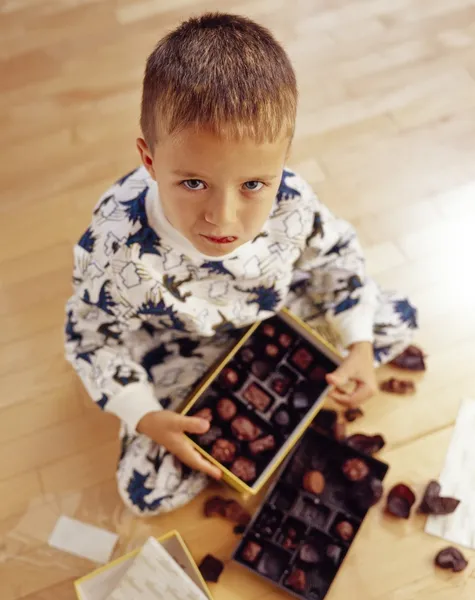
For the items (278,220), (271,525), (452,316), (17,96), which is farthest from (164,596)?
(17,96)

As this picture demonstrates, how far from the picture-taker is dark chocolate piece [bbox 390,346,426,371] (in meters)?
1.11

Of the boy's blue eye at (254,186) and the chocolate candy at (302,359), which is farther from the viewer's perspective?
the chocolate candy at (302,359)

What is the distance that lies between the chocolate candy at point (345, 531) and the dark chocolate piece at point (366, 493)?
1.6 inches

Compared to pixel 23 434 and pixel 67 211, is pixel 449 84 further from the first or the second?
pixel 23 434

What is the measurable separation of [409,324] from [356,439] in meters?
0.22

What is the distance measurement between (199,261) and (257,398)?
26cm

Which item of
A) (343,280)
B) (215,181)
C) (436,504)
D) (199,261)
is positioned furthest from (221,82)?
(436,504)

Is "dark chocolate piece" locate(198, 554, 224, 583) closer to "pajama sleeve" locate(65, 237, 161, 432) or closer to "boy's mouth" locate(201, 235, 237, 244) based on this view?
"pajama sleeve" locate(65, 237, 161, 432)

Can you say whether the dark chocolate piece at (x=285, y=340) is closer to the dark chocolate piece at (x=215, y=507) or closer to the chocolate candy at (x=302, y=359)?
the chocolate candy at (x=302, y=359)

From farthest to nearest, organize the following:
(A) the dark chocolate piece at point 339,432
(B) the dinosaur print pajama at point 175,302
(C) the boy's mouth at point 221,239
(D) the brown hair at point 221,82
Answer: (A) the dark chocolate piece at point 339,432 → (B) the dinosaur print pajama at point 175,302 → (C) the boy's mouth at point 221,239 → (D) the brown hair at point 221,82

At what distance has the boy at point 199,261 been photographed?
611 mm

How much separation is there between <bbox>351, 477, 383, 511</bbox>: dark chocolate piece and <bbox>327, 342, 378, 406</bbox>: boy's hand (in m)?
0.13

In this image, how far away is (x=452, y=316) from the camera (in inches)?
46.4

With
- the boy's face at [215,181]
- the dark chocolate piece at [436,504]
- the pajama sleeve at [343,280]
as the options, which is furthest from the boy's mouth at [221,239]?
the dark chocolate piece at [436,504]
